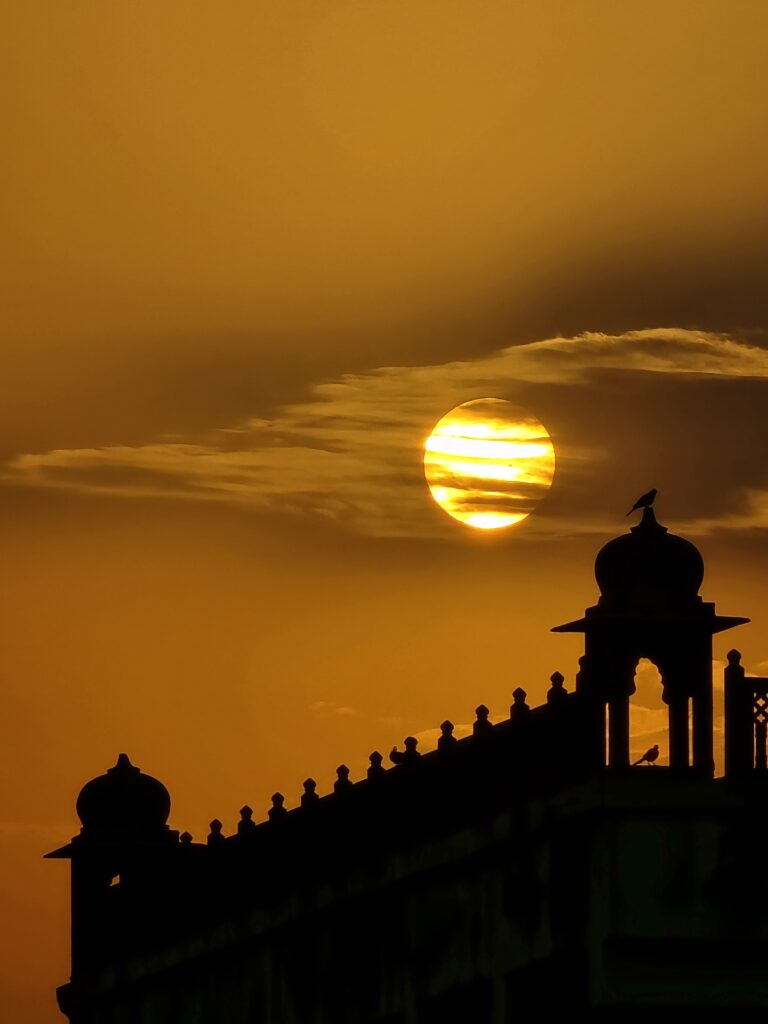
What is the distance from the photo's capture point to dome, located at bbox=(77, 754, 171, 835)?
40000mm

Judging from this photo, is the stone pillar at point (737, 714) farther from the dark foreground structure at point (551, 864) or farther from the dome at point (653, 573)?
the dome at point (653, 573)

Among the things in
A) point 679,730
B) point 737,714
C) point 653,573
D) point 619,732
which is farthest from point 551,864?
point 653,573

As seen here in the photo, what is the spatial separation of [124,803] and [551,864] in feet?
47.3

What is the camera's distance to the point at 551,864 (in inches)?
1051

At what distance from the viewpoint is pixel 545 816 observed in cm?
2680

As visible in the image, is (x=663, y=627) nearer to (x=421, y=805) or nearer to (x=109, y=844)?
(x=421, y=805)

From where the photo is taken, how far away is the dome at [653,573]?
88.4ft

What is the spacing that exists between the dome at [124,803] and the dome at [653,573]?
14626mm

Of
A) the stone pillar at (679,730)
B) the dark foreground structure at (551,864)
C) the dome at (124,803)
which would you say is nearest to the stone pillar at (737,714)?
the dark foreground structure at (551,864)

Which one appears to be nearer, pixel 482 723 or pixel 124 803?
pixel 482 723

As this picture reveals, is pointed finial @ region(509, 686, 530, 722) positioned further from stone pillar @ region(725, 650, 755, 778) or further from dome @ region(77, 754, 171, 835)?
dome @ region(77, 754, 171, 835)

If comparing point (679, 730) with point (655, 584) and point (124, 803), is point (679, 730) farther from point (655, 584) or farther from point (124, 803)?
point (124, 803)

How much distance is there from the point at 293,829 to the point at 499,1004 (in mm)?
6454

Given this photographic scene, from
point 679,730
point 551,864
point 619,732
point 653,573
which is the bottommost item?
point 551,864
